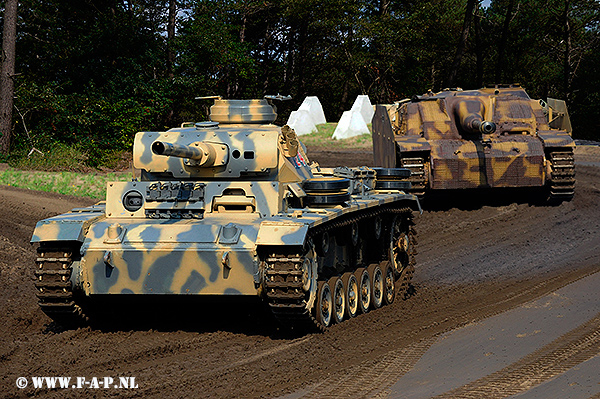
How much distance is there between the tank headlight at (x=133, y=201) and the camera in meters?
9.96

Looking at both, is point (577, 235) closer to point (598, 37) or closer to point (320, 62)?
point (320, 62)

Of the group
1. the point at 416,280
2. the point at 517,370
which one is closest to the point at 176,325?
the point at 517,370

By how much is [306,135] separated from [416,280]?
78.2 feet

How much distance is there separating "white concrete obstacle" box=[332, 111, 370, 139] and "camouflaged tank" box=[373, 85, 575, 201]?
1539cm

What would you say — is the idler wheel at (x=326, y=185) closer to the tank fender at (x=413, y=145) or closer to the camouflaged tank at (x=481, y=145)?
the camouflaged tank at (x=481, y=145)

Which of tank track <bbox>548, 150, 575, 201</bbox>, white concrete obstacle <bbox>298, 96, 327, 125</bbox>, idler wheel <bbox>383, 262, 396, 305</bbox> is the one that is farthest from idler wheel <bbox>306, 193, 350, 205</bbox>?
white concrete obstacle <bbox>298, 96, 327, 125</bbox>

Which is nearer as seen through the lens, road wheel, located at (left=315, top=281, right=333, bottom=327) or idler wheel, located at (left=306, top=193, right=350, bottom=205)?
road wheel, located at (left=315, top=281, right=333, bottom=327)

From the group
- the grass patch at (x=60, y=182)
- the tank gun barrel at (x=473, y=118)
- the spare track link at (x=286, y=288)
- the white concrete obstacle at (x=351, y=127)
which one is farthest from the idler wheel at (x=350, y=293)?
the white concrete obstacle at (x=351, y=127)

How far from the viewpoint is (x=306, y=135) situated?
37.8 meters

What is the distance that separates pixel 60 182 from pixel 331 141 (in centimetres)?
1700

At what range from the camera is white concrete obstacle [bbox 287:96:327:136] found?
125 ft

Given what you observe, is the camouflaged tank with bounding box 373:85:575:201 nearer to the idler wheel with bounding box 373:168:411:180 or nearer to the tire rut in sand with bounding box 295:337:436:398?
the idler wheel with bounding box 373:168:411:180

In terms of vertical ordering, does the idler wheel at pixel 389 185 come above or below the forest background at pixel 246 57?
below

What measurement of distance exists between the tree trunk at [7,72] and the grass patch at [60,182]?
2989 mm
